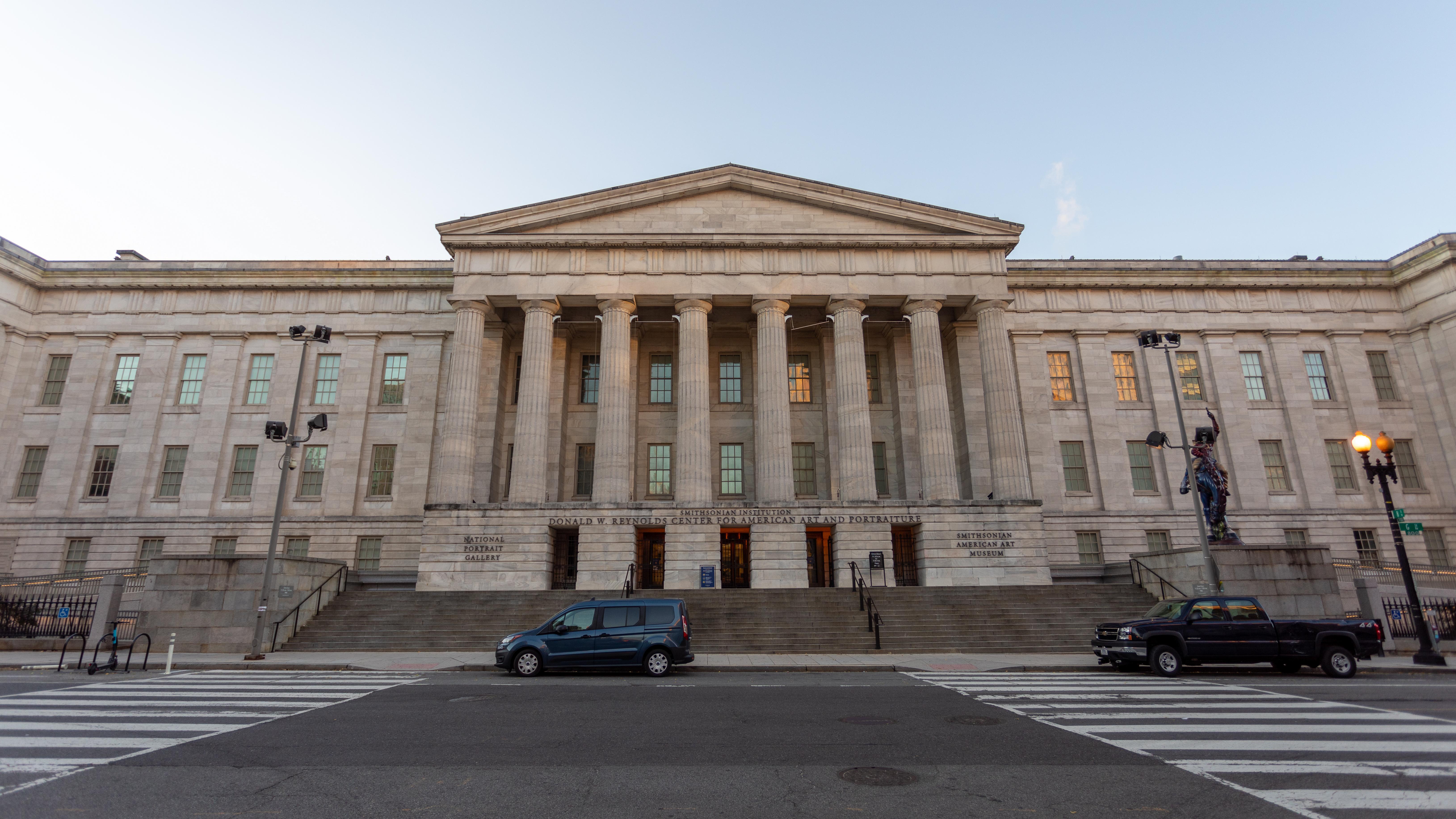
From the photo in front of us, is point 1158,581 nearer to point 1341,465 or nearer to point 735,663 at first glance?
point 735,663

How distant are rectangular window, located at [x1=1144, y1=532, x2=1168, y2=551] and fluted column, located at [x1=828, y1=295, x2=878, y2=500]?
14.0 m

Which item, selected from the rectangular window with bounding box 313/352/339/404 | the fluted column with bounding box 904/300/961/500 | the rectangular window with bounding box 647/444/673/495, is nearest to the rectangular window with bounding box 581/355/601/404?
the rectangular window with bounding box 647/444/673/495

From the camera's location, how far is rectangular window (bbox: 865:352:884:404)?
34688 mm

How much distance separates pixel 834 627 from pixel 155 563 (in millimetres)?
20575

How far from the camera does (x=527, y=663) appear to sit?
15328 mm

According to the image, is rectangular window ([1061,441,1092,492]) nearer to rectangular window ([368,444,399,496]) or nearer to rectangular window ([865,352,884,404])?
rectangular window ([865,352,884,404])

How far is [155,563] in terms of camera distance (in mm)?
20906

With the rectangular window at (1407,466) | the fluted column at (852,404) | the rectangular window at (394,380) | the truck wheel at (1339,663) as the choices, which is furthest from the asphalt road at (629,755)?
the rectangular window at (1407,466)

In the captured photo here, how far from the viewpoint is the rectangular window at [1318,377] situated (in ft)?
115

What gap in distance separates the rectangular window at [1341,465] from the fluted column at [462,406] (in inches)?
1583

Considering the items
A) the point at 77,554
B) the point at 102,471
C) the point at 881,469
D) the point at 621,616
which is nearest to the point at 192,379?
the point at 102,471

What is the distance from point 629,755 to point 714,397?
27295 mm

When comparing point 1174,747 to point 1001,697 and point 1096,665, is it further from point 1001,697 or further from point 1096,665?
point 1096,665

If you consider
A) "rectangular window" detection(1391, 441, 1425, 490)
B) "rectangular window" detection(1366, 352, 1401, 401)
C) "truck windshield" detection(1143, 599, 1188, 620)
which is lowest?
"truck windshield" detection(1143, 599, 1188, 620)
